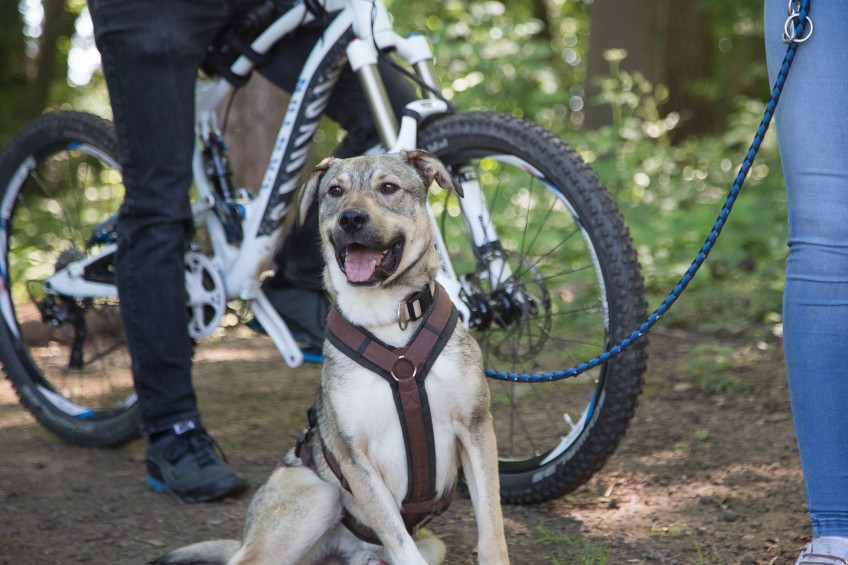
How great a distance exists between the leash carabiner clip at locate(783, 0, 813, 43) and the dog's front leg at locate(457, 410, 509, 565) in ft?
4.24

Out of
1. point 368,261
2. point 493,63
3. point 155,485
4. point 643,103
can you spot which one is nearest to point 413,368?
point 368,261

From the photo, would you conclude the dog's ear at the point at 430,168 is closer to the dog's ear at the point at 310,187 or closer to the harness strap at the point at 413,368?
the dog's ear at the point at 310,187

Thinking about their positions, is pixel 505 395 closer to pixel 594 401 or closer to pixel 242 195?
pixel 594 401

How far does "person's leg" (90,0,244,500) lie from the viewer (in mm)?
3408

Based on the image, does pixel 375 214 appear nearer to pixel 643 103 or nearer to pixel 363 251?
pixel 363 251

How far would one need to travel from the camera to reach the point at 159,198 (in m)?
3.51

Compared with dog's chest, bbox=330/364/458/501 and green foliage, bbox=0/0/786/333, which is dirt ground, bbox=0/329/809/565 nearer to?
dog's chest, bbox=330/364/458/501

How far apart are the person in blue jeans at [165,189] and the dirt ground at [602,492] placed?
23 cm

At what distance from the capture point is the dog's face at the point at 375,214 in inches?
102

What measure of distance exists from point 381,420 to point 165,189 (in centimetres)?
150

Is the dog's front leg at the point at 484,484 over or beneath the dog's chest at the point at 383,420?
beneath

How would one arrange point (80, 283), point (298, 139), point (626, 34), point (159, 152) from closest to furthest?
point (159, 152) < point (298, 139) < point (80, 283) < point (626, 34)

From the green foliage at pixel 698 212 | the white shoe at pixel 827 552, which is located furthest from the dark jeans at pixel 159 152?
the green foliage at pixel 698 212

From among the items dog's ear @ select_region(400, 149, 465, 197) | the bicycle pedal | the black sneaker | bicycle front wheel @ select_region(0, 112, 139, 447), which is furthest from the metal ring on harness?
bicycle front wheel @ select_region(0, 112, 139, 447)
